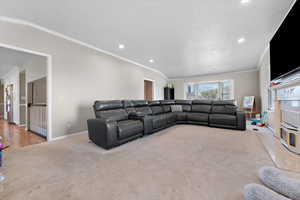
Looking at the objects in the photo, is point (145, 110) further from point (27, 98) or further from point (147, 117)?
point (27, 98)

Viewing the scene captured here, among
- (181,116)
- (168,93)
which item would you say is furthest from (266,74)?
(168,93)

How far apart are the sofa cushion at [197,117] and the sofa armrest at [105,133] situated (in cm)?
309

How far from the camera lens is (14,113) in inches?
207

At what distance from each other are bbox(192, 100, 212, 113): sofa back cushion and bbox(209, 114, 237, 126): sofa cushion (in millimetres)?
459

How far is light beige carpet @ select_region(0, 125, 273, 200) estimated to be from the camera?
4.16 feet

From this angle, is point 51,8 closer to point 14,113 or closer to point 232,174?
point 232,174

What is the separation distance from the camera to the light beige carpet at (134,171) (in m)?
1.27

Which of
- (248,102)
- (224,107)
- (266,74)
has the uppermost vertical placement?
(266,74)

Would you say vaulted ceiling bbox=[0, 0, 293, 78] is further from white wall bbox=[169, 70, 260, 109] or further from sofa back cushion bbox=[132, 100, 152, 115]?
white wall bbox=[169, 70, 260, 109]

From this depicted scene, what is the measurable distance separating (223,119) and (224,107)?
635 mm

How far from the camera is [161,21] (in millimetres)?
2590

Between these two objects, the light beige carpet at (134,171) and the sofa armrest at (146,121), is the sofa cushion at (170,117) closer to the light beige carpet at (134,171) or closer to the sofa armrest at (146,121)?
the sofa armrest at (146,121)

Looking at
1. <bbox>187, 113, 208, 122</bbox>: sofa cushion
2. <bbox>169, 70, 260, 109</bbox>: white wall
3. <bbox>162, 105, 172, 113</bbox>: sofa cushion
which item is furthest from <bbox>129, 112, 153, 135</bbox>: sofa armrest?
<bbox>169, 70, 260, 109</bbox>: white wall

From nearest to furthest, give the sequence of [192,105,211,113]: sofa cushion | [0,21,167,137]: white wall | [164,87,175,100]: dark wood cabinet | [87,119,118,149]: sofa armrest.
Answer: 1. [87,119,118,149]: sofa armrest
2. [0,21,167,137]: white wall
3. [192,105,211,113]: sofa cushion
4. [164,87,175,100]: dark wood cabinet
